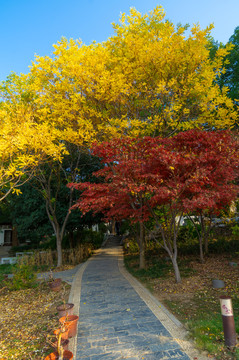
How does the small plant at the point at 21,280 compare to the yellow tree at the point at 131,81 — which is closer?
the small plant at the point at 21,280

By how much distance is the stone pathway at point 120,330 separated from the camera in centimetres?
336

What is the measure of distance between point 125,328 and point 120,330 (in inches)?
4.1

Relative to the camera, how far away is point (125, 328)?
4121 mm

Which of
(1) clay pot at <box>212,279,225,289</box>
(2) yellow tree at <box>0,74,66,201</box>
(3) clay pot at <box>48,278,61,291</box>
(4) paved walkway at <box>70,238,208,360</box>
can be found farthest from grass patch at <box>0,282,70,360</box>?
(1) clay pot at <box>212,279,225,289</box>

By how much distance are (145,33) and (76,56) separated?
2.60m

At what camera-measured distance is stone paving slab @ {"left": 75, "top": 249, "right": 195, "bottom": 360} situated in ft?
11.0

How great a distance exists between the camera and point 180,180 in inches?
236

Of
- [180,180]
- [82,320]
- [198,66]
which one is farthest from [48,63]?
[82,320]

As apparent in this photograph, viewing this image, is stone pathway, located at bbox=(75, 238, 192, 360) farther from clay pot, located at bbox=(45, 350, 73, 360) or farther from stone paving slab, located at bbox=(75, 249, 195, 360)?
clay pot, located at bbox=(45, 350, 73, 360)

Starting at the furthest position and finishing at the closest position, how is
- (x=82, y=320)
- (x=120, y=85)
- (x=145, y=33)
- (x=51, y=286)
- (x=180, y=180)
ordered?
(x=145, y=33), (x=120, y=85), (x=51, y=286), (x=180, y=180), (x=82, y=320)

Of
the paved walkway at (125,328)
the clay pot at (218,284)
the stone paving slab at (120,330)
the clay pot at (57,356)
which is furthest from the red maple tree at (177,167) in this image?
the clay pot at (57,356)

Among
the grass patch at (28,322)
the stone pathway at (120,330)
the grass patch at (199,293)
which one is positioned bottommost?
the grass patch at (28,322)

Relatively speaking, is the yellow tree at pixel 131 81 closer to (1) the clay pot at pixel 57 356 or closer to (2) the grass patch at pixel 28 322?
(2) the grass patch at pixel 28 322

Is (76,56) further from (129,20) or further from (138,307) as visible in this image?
(138,307)
